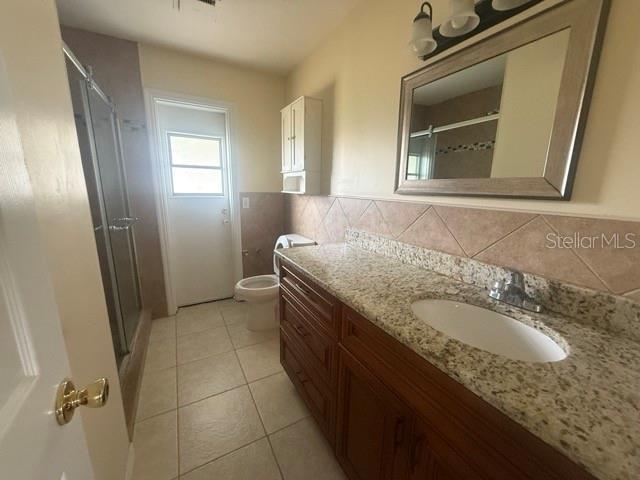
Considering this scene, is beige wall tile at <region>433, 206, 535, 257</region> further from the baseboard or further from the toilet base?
the baseboard

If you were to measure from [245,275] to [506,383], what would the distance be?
8.78 ft

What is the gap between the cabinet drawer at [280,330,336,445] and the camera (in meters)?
1.19

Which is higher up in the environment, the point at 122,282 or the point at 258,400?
the point at 122,282

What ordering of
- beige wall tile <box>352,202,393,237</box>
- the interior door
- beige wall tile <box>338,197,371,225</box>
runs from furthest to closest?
beige wall tile <box>338,197,371,225</box>, beige wall tile <box>352,202,393,237</box>, the interior door

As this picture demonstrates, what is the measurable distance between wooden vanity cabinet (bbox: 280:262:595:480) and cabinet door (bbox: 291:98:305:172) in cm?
109

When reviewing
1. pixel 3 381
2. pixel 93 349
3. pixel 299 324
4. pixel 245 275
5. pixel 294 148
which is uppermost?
pixel 294 148

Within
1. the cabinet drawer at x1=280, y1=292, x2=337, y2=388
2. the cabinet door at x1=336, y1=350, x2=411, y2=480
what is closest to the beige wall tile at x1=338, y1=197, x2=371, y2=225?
the cabinet drawer at x1=280, y1=292, x2=337, y2=388

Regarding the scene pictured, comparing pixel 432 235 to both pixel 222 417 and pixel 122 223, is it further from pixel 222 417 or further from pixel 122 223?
pixel 122 223

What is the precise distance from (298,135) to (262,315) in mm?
1592

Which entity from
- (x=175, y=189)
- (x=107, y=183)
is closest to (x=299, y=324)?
(x=107, y=183)

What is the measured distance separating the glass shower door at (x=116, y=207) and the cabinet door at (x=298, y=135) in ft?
4.35

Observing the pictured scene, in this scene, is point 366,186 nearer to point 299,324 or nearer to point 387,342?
point 299,324

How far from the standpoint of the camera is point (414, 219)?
1379mm

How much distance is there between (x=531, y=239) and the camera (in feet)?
3.07
